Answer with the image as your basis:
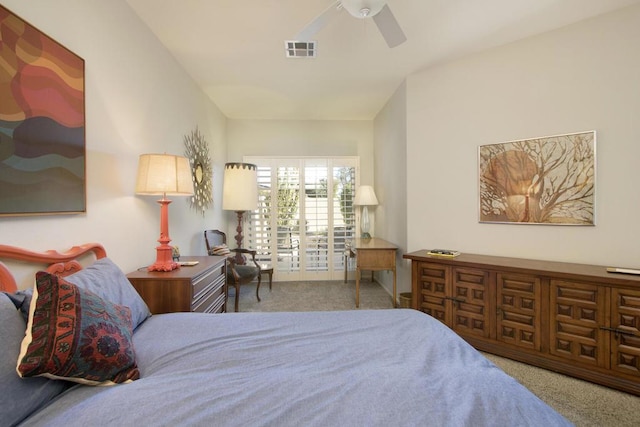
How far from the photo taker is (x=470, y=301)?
2389 millimetres

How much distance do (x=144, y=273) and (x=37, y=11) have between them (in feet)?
5.05

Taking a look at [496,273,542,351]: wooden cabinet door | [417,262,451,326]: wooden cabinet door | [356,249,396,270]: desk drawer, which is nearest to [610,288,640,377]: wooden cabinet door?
[496,273,542,351]: wooden cabinet door

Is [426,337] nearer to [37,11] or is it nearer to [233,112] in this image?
[37,11]

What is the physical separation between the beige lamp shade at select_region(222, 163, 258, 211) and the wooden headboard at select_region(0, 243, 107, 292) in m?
2.28

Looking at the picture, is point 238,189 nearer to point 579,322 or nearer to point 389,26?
point 389,26

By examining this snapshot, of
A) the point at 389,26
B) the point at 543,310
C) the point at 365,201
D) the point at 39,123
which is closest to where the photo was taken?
the point at 39,123

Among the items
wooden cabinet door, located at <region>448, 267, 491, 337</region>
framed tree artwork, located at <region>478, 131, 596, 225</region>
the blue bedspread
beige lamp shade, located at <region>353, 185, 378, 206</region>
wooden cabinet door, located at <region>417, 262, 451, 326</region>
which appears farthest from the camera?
beige lamp shade, located at <region>353, 185, 378, 206</region>

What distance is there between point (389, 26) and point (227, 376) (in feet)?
6.94

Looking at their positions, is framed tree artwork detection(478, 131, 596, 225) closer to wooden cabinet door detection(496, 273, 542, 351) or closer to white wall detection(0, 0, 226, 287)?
wooden cabinet door detection(496, 273, 542, 351)

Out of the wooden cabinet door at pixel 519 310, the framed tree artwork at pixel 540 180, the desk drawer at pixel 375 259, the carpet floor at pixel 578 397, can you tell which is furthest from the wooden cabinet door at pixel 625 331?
the desk drawer at pixel 375 259

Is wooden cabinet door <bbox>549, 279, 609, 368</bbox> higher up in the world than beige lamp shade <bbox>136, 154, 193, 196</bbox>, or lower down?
lower down

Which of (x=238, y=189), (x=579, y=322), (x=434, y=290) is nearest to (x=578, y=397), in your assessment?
(x=579, y=322)

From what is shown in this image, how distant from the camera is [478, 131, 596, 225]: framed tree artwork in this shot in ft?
7.27

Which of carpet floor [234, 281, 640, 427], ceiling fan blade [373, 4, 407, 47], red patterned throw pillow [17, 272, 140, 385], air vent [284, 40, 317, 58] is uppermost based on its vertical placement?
air vent [284, 40, 317, 58]
